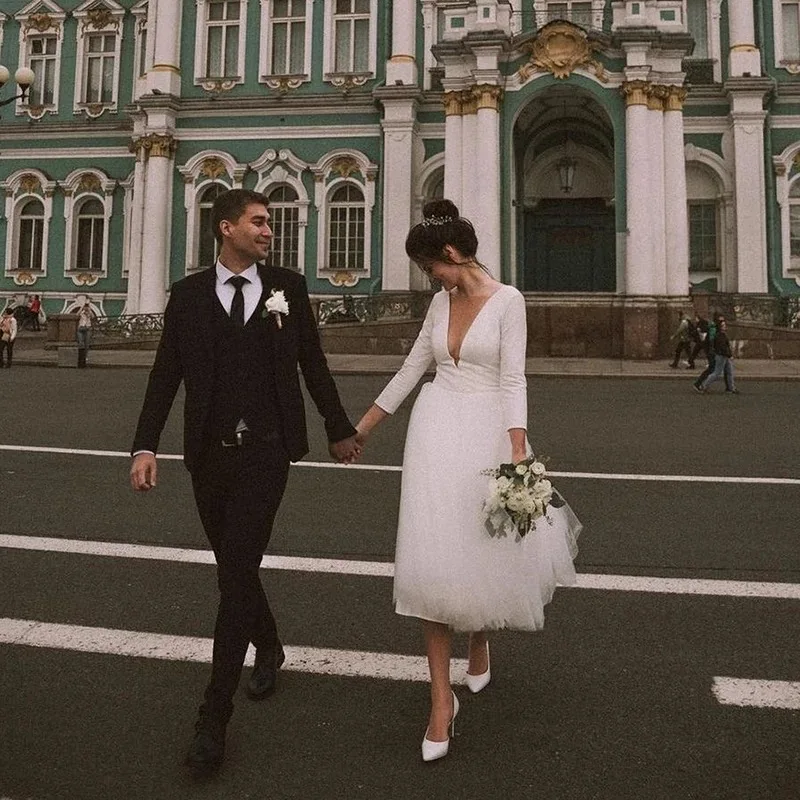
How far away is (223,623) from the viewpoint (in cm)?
337

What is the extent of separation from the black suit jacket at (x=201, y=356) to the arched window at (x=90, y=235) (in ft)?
107

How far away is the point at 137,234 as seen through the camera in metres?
32.2

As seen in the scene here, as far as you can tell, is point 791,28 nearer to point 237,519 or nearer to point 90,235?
point 90,235

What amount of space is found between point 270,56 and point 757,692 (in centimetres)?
3234

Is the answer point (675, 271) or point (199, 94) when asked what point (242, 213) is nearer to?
point (675, 271)

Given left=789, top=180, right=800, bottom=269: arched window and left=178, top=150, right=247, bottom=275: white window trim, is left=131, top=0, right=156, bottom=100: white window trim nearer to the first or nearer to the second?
left=178, top=150, right=247, bottom=275: white window trim

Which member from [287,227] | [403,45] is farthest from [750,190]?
[287,227]

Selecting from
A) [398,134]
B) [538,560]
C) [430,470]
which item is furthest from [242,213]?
[398,134]

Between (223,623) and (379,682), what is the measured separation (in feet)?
3.08

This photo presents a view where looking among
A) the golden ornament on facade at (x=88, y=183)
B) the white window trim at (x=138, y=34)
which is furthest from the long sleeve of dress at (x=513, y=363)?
the golden ornament on facade at (x=88, y=183)

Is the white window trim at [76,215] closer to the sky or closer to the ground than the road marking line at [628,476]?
closer to the sky

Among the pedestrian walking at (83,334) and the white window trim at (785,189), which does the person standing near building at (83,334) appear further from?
the white window trim at (785,189)

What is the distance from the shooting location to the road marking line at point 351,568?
5.23 m

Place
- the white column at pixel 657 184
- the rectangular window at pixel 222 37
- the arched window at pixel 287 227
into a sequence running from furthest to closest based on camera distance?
the rectangular window at pixel 222 37 < the arched window at pixel 287 227 < the white column at pixel 657 184
